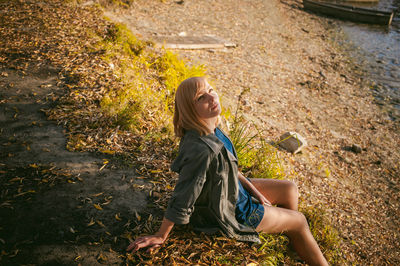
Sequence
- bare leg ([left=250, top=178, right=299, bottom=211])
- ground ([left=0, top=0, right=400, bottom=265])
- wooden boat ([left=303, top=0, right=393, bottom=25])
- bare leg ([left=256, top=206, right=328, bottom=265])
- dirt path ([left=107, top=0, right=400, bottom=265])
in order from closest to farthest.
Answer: ground ([left=0, top=0, right=400, bottom=265]) < bare leg ([left=256, top=206, right=328, bottom=265]) < bare leg ([left=250, top=178, right=299, bottom=211]) < dirt path ([left=107, top=0, right=400, bottom=265]) < wooden boat ([left=303, top=0, right=393, bottom=25])

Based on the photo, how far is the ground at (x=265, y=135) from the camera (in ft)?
7.25

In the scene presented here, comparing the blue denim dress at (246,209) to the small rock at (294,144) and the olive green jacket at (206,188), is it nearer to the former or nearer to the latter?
the olive green jacket at (206,188)

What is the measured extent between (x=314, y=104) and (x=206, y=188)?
6.13 m

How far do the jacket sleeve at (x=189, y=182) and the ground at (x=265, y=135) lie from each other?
2.35 ft

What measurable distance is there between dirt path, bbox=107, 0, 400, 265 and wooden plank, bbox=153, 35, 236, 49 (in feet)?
0.86

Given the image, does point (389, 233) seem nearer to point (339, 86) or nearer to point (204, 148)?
point (204, 148)

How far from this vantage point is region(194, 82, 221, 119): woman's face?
193cm

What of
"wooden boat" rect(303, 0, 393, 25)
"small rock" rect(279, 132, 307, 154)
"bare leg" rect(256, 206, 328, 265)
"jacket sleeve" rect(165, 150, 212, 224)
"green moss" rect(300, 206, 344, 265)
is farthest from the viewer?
"wooden boat" rect(303, 0, 393, 25)

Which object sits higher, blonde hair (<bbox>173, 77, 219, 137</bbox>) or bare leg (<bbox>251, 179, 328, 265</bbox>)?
blonde hair (<bbox>173, 77, 219, 137</bbox>)

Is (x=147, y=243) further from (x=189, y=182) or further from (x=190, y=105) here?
(x=190, y=105)

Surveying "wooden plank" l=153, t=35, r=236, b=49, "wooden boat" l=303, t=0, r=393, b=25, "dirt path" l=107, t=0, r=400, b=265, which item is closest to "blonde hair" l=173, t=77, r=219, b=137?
"dirt path" l=107, t=0, r=400, b=265

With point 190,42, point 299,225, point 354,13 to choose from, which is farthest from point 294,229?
point 354,13

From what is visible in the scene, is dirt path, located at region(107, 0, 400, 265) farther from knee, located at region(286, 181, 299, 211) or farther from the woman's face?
the woman's face

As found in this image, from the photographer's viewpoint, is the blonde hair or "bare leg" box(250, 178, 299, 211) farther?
"bare leg" box(250, 178, 299, 211)
